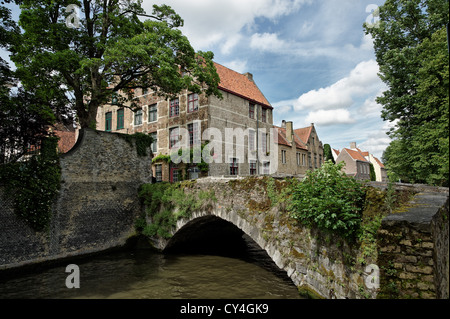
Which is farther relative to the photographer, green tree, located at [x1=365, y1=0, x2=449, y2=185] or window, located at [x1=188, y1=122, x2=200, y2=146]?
window, located at [x1=188, y1=122, x2=200, y2=146]

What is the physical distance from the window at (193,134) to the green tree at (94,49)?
4.79 metres

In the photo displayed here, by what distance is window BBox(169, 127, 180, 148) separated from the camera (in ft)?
67.1

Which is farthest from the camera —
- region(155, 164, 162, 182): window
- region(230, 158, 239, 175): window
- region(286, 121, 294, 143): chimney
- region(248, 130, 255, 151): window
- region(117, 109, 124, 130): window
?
region(286, 121, 294, 143): chimney

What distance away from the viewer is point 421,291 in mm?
3322

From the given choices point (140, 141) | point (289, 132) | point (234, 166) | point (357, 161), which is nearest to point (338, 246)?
point (140, 141)

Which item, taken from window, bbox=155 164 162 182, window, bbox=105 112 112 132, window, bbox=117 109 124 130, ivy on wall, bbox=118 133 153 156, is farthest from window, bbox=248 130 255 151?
window, bbox=105 112 112 132

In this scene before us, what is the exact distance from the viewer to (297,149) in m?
29.1

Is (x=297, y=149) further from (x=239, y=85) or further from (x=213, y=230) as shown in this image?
(x=213, y=230)

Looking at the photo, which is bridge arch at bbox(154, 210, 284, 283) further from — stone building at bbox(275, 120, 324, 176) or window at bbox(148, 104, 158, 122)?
window at bbox(148, 104, 158, 122)

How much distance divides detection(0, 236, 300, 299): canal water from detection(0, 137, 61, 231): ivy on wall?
2.32 meters

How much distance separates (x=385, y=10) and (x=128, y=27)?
1419 cm

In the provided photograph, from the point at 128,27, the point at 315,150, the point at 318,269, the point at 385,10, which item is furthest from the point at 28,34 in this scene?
the point at 315,150

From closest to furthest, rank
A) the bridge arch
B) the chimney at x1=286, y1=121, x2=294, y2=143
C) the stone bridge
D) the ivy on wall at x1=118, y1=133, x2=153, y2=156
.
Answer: the stone bridge < the bridge arch < the ivy on wall at x1=118, y1=133, x2=153, y2=156 < the chimney at x1=286, y1=121, x2=294, y2=143

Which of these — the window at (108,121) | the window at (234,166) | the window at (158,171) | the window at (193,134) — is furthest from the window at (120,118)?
the window at (234,166)
